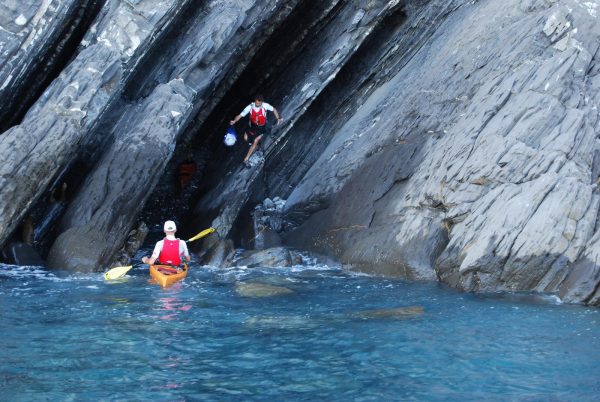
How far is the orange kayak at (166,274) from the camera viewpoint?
59.2 ft

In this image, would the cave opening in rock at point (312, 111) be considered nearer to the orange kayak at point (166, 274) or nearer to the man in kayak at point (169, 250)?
the man in kayak at point (169, 250)

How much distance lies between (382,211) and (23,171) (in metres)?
8.82

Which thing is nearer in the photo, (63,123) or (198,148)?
(63,123)

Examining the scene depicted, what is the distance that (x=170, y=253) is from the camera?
62.3 ft

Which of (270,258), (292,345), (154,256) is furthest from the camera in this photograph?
(270,258)

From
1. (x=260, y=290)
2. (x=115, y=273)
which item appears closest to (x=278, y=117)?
(x=115, y=273)

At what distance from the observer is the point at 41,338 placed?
13.2 metres

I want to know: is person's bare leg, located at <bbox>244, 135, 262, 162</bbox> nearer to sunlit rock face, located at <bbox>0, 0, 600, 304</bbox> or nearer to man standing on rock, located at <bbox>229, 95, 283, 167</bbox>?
man standing on rock, located at <bbox>229, 95, 283, 167</bbox>

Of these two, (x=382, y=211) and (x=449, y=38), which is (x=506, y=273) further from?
(x=449, y=38)

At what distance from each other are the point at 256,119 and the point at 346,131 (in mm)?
2771

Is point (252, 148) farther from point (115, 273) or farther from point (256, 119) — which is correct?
point (115, 273)

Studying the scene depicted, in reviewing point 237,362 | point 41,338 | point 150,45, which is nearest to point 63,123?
point 150,45

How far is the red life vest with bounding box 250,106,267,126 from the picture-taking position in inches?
939

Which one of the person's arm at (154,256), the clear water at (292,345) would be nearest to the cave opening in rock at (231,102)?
the person's arm at (154,256)
